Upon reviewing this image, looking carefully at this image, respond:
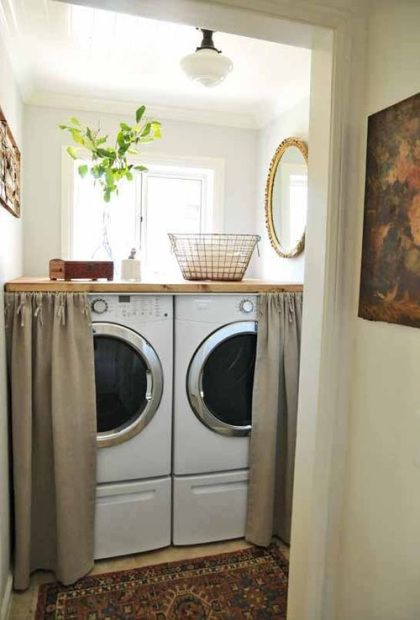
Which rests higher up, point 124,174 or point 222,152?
point 222,152

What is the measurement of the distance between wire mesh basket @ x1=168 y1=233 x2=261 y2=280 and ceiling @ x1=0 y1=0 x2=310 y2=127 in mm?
782

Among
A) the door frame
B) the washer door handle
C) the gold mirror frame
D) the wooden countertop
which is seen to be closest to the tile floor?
the washer door handle

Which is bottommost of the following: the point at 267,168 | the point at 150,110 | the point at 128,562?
the point at 128,562

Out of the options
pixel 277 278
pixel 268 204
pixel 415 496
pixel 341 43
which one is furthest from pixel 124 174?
pixel 415 496

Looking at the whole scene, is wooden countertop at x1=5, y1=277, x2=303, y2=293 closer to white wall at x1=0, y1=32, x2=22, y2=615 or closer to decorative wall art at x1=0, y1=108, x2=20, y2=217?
white wall at x1=0, y1=32, x2=22, y2=615

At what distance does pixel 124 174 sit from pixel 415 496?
5.89 ft

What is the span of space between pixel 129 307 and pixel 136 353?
21 cm

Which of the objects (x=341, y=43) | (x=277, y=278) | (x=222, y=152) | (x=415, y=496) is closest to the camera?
(x=415, y=496)

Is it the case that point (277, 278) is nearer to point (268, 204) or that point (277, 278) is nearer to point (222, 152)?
point (268, 204)

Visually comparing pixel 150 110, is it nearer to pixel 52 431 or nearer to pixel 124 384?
pixel 124 384

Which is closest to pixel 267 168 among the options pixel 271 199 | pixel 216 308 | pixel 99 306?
pixel 271 199

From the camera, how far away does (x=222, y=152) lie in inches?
106

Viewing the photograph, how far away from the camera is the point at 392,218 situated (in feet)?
3.20

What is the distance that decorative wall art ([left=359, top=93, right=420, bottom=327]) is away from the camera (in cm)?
91
